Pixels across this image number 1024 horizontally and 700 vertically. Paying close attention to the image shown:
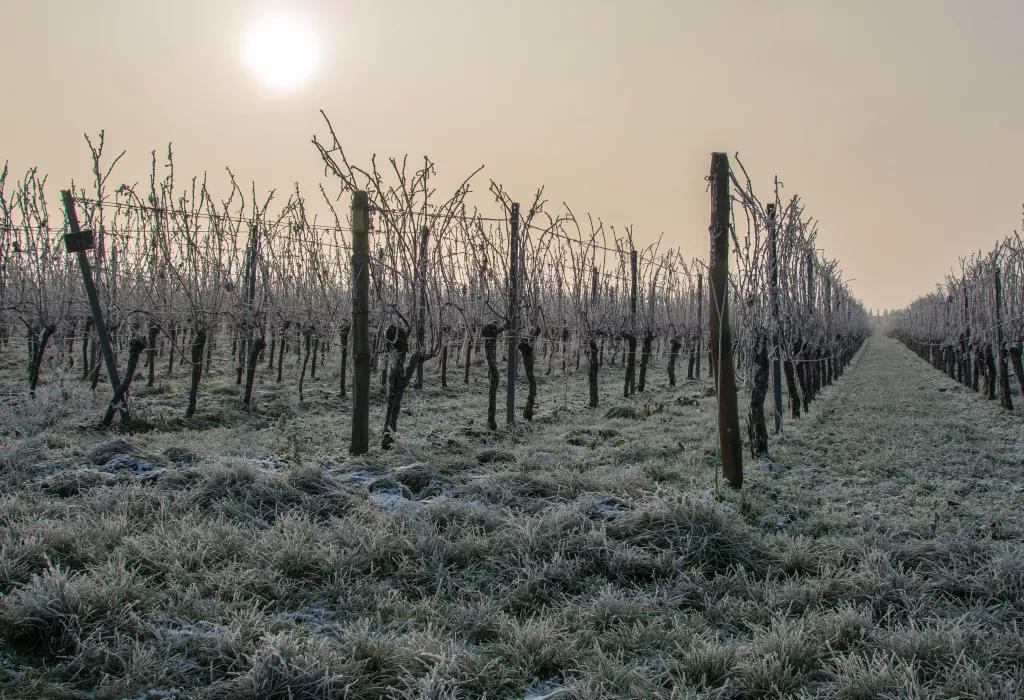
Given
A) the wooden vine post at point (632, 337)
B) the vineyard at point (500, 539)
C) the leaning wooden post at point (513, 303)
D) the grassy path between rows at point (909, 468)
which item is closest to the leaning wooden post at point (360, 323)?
the vineyard at point (500, 539)

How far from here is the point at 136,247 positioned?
344 inches

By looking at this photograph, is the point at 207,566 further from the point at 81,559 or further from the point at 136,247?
the point at 136,247

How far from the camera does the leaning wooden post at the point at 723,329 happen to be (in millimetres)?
4301

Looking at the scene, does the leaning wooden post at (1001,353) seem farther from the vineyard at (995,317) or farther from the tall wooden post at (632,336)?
the tall wooden post at (632,336)

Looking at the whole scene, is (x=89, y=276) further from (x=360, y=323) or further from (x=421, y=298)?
(x=421, y=298)

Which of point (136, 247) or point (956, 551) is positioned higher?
point (136, 247)

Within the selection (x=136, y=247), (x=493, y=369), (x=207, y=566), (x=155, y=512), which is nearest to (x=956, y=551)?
(x=207, y=566)

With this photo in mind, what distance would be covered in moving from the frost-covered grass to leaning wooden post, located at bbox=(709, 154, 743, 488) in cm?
28

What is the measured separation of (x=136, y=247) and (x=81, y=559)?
729 cm

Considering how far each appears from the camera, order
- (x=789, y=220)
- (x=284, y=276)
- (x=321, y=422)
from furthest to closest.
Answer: (x=284, y=276) < (x=321, y=422) < (x=789, y=220)

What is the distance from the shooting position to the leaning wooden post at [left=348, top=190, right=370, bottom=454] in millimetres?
4996

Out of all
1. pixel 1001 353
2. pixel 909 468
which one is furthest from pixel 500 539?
pixel 1001 353

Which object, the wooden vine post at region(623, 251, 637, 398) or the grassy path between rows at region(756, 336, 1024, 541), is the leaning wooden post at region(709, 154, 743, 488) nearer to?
the grassy path between rows at region(756, 336, 1024, 541)

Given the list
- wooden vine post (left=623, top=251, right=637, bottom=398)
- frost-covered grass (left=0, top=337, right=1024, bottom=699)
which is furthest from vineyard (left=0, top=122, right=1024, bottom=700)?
wooden vine post (left=623, top=251, right=637, bottom=398)
